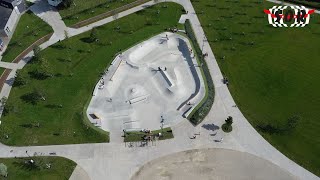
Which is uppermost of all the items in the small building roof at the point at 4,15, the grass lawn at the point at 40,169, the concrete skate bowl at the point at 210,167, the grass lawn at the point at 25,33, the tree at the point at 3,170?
the small building roof at the point at 4,15

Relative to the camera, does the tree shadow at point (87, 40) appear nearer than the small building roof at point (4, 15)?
Yes

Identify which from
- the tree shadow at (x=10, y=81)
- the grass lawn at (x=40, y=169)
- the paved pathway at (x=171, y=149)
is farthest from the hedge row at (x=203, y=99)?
the tree shadow at (x=10, y=81)

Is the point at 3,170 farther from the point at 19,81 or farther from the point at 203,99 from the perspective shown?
the point at 203,99

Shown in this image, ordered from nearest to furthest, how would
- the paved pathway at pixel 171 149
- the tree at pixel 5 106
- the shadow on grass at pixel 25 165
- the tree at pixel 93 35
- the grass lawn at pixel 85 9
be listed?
the shadow on grass at pixel 25 165 < the paved pathway at pixel 171 149 < the tree at pixel 5 106 < the tree at pixel 93 35 < the grass lawn at pixel 85 9

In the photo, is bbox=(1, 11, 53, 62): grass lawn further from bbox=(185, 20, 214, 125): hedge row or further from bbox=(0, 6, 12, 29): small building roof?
bbox=(185, 20, 214, 125): hedge row

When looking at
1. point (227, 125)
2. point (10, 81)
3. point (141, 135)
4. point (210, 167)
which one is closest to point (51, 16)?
point (10, 81)

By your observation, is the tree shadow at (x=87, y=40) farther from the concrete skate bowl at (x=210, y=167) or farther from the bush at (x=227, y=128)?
the bush at (x=227, y=128)

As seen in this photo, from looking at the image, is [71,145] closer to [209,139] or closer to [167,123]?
[167,123]

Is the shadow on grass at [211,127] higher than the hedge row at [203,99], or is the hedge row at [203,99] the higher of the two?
the hedge row at [203,99]
